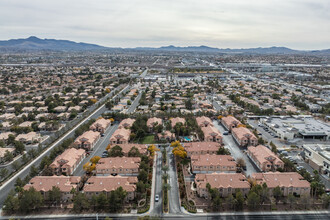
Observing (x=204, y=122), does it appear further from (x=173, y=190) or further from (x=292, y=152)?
(x=173, y=190)

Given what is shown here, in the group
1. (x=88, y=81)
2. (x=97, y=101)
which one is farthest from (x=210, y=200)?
(x=88, y=81)

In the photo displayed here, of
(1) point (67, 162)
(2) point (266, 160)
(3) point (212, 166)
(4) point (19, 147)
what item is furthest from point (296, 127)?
(4) point (19, 147)

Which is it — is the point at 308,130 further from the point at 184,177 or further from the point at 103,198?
the point at 103,198

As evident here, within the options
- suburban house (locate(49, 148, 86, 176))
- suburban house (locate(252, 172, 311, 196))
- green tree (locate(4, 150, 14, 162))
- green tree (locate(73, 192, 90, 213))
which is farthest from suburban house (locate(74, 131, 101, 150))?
suburban house (locate(252, 172, 311, 196))

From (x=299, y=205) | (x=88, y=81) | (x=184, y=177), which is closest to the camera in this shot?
(x=299, y=205)

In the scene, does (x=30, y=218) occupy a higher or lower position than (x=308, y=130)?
lower
